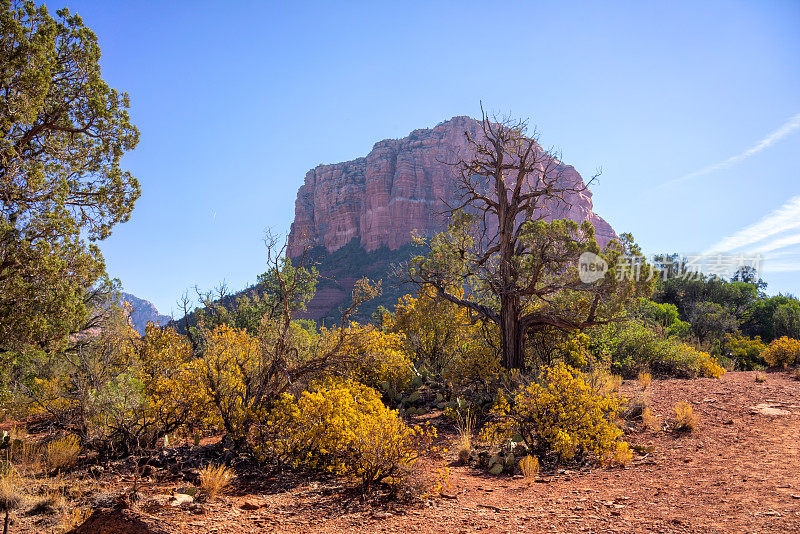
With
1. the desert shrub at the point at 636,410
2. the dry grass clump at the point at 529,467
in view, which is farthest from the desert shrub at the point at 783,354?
the dry grass clump at the point at 529,467

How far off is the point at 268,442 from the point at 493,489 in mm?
3204

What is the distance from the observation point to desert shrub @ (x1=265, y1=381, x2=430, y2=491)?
210 inches

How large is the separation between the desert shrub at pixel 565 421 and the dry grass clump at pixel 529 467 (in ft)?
1.97

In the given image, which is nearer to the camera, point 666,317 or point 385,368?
point 385,368

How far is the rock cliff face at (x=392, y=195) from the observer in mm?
94688

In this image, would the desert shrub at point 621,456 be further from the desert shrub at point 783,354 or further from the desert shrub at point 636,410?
the desert shrub at point 783,354

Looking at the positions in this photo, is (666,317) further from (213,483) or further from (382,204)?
(382,204)

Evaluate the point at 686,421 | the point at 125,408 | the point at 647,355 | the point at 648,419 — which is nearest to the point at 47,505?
the point at 125,408

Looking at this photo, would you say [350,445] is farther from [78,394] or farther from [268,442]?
[78,394]

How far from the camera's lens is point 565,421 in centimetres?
677

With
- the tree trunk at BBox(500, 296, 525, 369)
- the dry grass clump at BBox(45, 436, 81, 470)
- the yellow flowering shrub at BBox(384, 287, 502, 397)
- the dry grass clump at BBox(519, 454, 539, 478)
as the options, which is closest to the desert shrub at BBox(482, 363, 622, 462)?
the dry grass clump at BBox(519, 454, 539, 478)

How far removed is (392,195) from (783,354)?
84954 mm

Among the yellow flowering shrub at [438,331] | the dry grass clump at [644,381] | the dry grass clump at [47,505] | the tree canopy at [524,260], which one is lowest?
the dry grass clump at [644,381]

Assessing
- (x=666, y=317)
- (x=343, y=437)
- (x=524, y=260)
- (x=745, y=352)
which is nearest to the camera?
(x=343, y=437)
